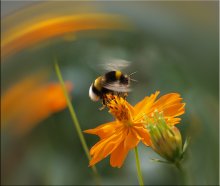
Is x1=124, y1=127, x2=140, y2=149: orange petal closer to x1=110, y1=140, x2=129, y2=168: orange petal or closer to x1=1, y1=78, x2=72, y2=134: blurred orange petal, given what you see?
x1=110, y1=140, x2=129, y2=168: orange petal

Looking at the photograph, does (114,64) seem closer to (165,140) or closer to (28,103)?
(165,140)

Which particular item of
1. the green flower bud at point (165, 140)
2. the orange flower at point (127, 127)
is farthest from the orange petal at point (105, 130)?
the green flower bud at point (165, 140)

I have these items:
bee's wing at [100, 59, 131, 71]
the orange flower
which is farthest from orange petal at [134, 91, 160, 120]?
bee's wing at [100, 59, 131, 71]

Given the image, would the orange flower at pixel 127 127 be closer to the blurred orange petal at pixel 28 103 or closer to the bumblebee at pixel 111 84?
the bumblebee at pixel 111 84

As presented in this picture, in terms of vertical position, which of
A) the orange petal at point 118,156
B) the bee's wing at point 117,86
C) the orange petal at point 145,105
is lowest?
the orange petal at point 118,156

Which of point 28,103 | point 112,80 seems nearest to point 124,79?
point 112,80

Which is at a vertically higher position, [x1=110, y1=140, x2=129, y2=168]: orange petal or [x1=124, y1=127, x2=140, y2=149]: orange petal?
[x1=124, y1=127, x2=140, y2=149]: orange petal

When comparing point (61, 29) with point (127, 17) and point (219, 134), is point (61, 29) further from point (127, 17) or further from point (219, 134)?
point (219, 134)
